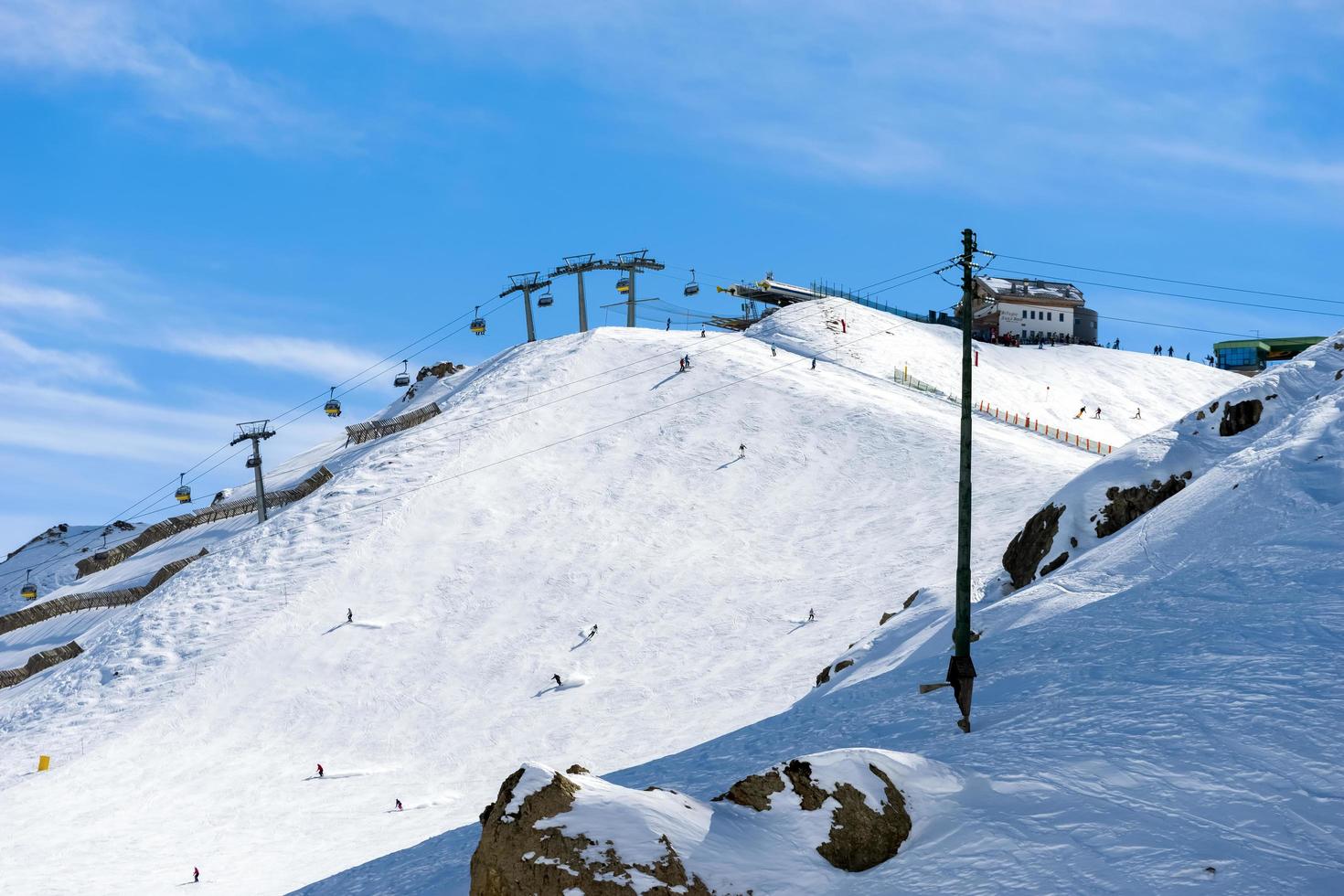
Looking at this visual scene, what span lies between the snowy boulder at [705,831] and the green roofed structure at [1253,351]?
103949mm

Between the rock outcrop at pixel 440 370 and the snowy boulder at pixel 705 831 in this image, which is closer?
the snowy boulder at pixel 705 831

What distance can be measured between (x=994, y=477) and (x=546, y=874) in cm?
4428

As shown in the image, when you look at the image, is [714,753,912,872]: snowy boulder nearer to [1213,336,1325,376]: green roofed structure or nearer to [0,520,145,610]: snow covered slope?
[0,520,145,610]: snow covered slope

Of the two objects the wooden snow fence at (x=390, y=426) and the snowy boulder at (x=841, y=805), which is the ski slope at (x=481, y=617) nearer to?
the wooden snow fence at (x=390, y=426)

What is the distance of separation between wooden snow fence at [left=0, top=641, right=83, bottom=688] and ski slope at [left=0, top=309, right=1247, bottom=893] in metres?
1.54

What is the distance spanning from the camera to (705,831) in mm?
14594

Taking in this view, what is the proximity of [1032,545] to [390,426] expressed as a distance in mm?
49958

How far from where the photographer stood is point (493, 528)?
53.5 metres

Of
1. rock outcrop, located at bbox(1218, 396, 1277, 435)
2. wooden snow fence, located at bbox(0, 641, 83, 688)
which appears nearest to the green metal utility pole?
rock outcrop, located at bbox(1218, 396, 1277, 435)

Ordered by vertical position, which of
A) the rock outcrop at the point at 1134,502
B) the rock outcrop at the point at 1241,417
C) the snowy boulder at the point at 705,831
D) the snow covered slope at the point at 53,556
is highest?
the rock outcrop at the point at 1241,417

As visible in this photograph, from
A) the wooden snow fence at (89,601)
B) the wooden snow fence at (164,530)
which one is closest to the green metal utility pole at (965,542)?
the wooden snow fence at (89,601)

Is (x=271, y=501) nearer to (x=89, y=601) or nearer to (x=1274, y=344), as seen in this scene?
(x=89, y=601)

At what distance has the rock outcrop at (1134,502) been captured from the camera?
97.7 ft

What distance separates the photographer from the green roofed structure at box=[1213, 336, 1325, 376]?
355ft
